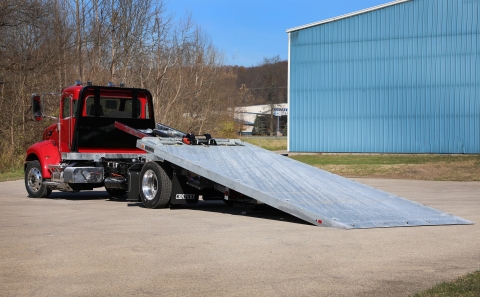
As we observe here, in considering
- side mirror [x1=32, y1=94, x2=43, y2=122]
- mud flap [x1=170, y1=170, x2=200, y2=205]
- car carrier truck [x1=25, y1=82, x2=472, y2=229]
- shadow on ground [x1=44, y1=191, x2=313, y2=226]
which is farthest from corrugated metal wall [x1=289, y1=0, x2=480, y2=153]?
mud flap [x1=170, y1=170, x2=200, y2=205]

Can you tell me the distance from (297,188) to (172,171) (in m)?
2.93

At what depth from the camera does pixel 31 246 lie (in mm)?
9203

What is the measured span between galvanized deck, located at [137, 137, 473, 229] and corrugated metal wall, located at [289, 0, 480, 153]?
24.5 m

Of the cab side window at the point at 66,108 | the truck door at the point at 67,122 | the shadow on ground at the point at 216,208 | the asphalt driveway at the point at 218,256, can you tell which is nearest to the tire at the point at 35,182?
the shadow on ground at the point at 216,208

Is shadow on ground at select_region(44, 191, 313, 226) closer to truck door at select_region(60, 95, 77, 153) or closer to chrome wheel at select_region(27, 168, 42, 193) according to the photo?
chrome wheel at select_region(27, 168, 42, 193)

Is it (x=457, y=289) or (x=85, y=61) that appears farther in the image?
(x=85, y=61)

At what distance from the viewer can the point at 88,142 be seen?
16703 mm

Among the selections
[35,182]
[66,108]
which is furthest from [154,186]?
[35,182]

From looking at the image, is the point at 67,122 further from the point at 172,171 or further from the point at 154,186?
the point at 172,171

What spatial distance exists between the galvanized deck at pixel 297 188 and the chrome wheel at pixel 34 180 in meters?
3.94

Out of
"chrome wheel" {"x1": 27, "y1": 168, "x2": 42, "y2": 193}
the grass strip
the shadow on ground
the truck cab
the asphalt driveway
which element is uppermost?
the truck cab

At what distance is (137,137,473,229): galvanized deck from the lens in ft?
36.2

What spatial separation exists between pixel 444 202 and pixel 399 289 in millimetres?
9735

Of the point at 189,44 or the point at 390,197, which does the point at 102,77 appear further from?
the point at 390,197
